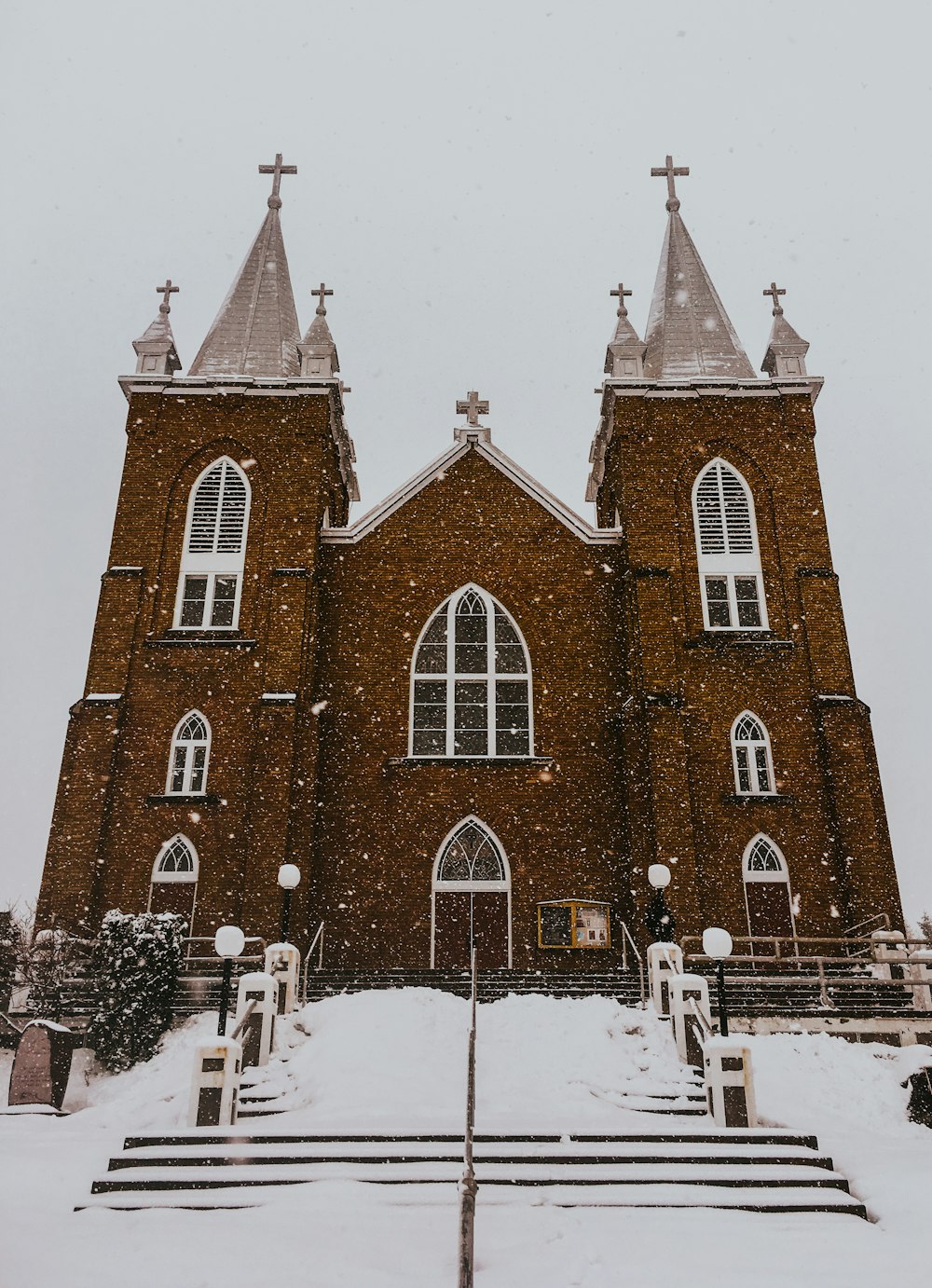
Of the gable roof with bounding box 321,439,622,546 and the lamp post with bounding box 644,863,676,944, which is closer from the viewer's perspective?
the lamp post with bounding box 644,863,676,944

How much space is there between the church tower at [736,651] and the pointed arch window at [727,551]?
1.2 inches

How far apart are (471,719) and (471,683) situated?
0.84m

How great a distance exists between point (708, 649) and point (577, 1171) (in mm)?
14453

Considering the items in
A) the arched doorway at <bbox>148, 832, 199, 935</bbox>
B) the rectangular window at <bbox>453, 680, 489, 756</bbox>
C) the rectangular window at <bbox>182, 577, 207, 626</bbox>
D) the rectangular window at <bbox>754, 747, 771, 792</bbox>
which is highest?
the rectangular window at <bbox>182, 577, 207, 626</bbox>

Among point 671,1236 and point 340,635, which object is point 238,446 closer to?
point 340,635

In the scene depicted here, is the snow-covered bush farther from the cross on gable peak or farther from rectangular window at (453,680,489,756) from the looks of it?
the cross on gable peak

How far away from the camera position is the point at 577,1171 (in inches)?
336

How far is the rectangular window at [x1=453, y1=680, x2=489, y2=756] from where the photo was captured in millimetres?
21812

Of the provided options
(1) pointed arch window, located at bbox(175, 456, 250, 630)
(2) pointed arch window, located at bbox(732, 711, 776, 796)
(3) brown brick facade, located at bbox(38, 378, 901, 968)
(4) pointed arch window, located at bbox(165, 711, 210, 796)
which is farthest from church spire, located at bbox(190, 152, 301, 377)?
(2) pointed arch window, located at bbox(732, 711, 776, 796)

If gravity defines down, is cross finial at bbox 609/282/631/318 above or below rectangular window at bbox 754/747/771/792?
above

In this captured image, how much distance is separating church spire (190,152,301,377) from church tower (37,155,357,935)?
76 millimetres

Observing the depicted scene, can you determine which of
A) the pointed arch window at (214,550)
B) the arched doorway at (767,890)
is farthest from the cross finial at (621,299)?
the arched doorway at (767,890)

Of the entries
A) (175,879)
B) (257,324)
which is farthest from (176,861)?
(257,324)

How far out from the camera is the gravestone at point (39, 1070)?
13070 mm
